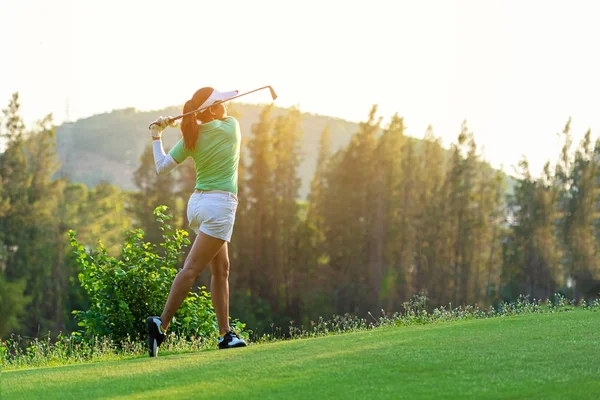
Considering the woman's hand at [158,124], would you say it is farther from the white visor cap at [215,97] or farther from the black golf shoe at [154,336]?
the black golf shoe at [154,336]

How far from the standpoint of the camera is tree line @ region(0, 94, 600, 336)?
5225 cm

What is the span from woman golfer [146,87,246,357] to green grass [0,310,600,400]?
69cm

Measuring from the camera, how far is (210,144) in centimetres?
739

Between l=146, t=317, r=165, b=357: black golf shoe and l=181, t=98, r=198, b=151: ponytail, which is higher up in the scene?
l=181, t=98, r=198, b=151: ponytail

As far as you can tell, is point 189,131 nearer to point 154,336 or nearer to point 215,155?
point 215,155

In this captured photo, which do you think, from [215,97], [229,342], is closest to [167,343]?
[229,342]

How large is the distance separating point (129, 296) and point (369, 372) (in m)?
6.64

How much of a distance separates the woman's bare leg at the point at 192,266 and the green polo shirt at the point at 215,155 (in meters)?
0.48

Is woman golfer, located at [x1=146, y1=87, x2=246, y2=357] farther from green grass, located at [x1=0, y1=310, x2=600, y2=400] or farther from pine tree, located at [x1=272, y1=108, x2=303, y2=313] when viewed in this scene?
pine tree, located at [x1=272, y1=108, x2=303, y2=313]

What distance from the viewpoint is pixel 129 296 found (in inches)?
444

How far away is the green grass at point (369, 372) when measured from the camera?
15.4ft

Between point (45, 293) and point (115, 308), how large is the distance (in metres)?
45.2

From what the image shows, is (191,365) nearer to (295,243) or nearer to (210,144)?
(210,144)

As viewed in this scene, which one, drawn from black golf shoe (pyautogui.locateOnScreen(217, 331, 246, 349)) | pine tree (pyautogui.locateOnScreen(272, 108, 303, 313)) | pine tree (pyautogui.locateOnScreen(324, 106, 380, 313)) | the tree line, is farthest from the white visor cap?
pine tree (pyautogui.locateOnScreen(272, 108, 303, 313))
